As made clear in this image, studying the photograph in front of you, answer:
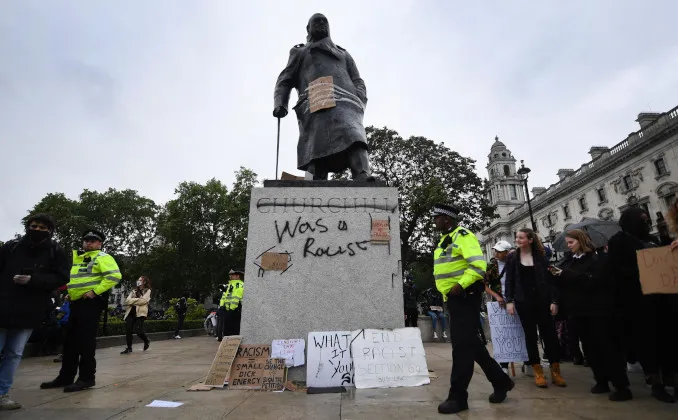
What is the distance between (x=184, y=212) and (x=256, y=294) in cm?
3340

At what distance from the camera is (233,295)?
941 centimetres

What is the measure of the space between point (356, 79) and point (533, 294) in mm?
3996

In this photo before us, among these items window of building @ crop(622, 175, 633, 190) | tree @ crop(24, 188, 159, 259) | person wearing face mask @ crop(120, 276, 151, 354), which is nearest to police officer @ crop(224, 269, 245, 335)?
person wearing face mask @ crop(120, 276, 151, 354)

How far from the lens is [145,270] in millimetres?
35188

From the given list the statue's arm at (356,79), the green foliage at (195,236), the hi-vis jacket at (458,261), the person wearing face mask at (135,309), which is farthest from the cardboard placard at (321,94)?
the green foliage at (195,236)

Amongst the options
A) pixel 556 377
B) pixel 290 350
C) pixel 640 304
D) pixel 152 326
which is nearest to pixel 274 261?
pixel 290 350

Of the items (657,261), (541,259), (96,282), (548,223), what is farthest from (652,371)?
(548,223)

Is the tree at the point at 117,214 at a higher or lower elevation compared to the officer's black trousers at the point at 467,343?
higher

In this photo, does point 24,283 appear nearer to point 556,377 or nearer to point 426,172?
point 556,377

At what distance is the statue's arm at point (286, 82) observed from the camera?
5.84m

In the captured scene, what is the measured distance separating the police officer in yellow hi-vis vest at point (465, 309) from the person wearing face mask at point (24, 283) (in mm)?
3919

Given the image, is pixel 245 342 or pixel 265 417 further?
pixel 245 342

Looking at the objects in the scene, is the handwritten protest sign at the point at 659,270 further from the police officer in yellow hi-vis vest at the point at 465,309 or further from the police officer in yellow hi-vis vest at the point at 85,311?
the police officer in yellow hi-vis vest at the point at 85,311

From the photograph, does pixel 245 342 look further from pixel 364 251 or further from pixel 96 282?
pixel 96 282
